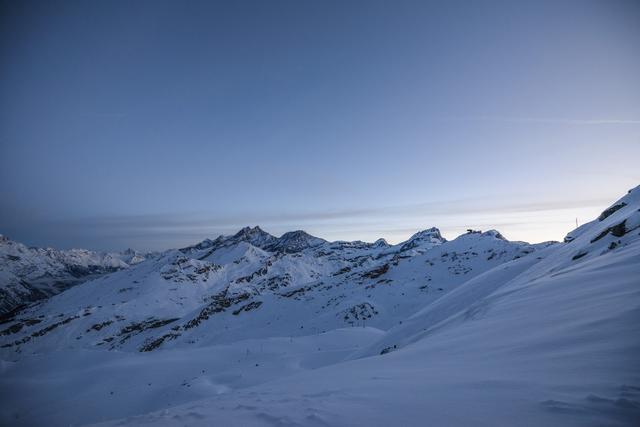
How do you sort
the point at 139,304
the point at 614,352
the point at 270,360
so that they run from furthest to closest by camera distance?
the point at 139,304 → the point at 270,360 → the point at 614,352

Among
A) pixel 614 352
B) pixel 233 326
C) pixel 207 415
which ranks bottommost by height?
pixel 233 326

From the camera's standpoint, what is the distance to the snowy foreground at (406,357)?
12.7 feet

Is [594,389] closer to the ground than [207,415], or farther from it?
farther from it

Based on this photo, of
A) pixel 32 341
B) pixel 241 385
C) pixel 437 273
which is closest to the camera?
pixel 241 385

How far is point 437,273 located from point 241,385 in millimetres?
33504

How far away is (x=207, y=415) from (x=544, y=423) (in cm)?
500

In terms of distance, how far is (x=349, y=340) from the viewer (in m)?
21.2

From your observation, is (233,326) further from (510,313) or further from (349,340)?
(510,313)

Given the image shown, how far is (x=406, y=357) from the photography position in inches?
313

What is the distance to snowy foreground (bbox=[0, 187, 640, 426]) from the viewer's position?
3877mm

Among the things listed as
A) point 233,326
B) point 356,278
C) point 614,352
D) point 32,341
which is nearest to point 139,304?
point 32,341

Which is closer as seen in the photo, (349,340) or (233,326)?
(349,340)

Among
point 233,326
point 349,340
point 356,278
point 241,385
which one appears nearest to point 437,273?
point 356,278

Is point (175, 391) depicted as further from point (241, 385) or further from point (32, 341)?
point (32, 341)
